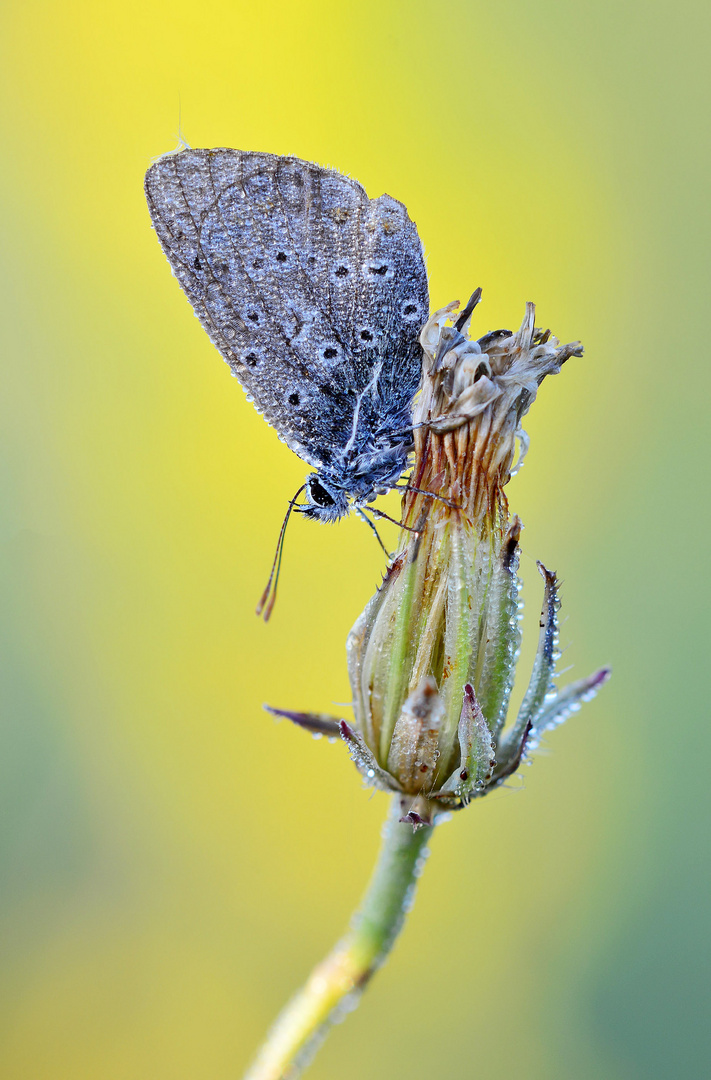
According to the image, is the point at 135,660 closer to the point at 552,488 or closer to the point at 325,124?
the point at 552,488

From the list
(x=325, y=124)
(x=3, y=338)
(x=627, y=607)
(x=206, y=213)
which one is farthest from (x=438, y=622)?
(x=3, y=338)

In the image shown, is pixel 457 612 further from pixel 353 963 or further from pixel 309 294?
pixel 309 294

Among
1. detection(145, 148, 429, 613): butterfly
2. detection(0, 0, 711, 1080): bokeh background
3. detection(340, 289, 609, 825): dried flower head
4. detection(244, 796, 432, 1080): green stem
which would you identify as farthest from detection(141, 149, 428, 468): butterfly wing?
detection(0, 0, 711, 1080): bokeh background

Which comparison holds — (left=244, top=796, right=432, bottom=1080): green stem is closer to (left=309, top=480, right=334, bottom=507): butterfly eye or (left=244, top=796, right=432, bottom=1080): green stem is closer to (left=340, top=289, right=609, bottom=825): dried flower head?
(left=340, top=289, right=609, bottom=825): dried flower head

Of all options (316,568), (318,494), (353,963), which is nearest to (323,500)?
(318,494)

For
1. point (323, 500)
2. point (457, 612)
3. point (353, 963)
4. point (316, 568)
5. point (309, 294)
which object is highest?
point (309, 294)

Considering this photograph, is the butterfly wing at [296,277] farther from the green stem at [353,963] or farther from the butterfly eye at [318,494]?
the green stem at [353,963]

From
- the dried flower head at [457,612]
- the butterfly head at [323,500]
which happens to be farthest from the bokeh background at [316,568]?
the dried flower head at [457,612]
